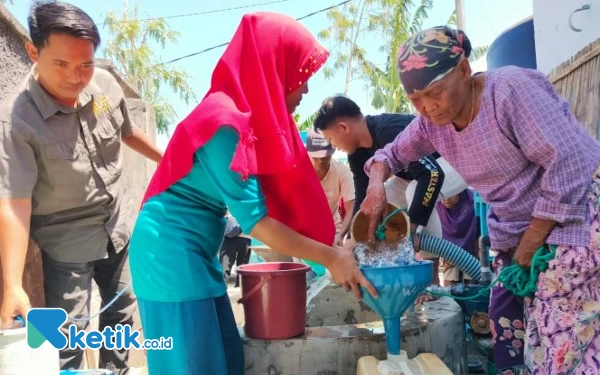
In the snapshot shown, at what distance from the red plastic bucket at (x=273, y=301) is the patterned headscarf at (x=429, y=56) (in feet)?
3.01

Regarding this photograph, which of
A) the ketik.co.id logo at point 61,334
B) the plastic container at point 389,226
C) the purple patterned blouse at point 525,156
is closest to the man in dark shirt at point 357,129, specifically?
the plastic container at point 389,226

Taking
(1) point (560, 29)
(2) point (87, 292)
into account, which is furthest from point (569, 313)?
(1) point (560, 29)

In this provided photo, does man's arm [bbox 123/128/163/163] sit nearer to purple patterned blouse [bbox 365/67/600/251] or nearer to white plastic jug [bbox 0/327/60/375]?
white plastic jug [bbox 0/327/60/375]

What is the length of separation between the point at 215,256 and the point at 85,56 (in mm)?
1179

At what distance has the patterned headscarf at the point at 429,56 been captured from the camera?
1841 millimetres

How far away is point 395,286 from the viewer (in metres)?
1.88

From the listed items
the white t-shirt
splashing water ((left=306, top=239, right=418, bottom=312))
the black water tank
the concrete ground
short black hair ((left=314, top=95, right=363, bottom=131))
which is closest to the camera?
splashing water ((left=306, top=239, right=418, bottom=312))

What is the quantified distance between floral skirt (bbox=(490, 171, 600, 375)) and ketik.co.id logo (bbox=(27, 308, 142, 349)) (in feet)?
5.39

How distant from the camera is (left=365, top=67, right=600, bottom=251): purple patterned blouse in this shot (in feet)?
5.70

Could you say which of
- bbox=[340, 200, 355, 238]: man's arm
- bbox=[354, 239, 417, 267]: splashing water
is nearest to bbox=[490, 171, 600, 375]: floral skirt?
bbox=[354, 239, 417, 267]: splashing water

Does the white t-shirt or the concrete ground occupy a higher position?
the white t-shirt

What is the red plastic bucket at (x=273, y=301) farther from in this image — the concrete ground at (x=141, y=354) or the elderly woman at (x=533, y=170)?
the concrete ground at (x=141, y=354)

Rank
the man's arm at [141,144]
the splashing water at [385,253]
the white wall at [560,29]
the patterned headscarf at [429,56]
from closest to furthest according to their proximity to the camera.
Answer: the patterned headscarf at [429,56] → the splashing water at [385,253] → the man's arm at [141,144] → the white wall at [560,29]

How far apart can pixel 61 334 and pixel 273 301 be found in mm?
1000
